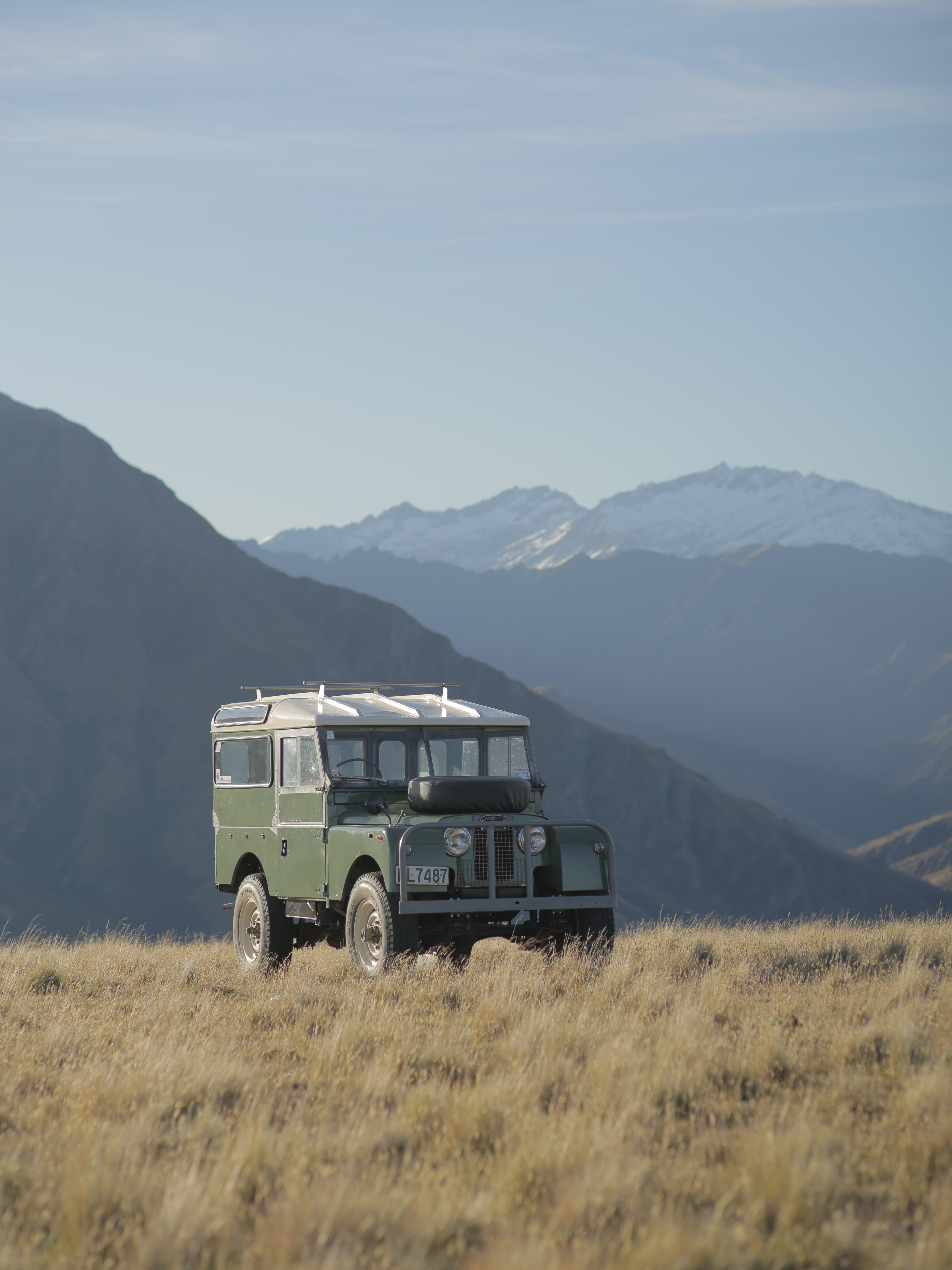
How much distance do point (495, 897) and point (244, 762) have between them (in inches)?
150

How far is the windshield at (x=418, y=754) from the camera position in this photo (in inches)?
453

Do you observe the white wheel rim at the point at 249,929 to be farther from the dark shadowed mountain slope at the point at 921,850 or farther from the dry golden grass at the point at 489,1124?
the dark shadowed mountain slope at the point at 921,850

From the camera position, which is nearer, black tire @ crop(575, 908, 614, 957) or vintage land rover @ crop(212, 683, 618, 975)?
vintage land rover @ crop(212, 683, 618, 975)

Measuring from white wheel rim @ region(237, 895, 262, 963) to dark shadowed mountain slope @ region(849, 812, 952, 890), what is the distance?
159777 mm

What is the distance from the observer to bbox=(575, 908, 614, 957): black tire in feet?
35.6

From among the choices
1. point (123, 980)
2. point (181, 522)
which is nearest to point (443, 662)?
point (181, 522)

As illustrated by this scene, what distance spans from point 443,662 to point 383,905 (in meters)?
158

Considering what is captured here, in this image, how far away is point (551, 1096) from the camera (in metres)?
6.34

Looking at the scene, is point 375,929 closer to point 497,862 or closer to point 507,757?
point 497,862

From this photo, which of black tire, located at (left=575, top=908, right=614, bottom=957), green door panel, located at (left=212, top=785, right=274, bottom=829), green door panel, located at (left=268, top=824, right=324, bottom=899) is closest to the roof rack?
green door panel, located at (left=212, top=785, right=274, bottom=829)

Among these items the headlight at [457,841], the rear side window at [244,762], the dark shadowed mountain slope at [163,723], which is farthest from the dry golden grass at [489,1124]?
the dark shadowed mountain slope at [163,723]

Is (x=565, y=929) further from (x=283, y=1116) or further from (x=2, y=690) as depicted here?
(x=2, y=690)

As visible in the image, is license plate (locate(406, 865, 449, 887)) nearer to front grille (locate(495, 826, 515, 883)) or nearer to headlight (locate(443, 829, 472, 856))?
headlight (locate(443, 829, 472, 856))

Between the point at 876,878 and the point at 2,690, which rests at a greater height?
the point at 2,690
